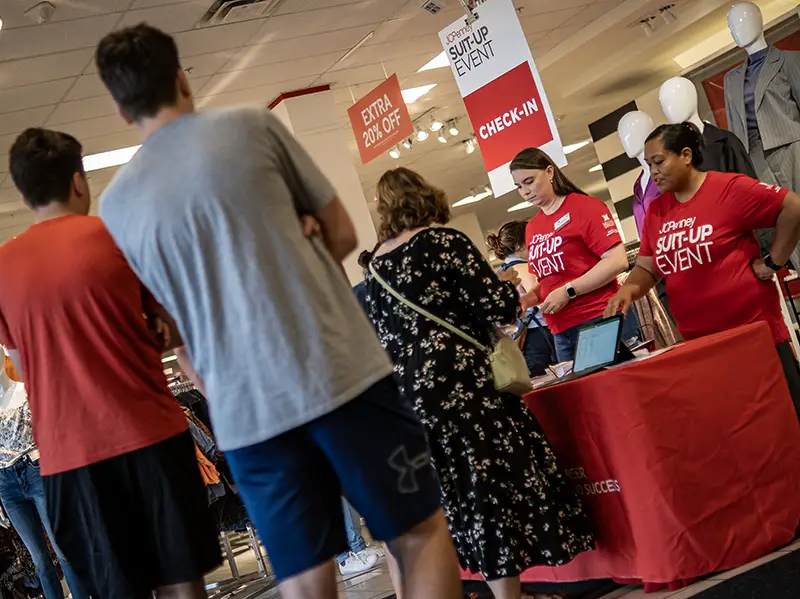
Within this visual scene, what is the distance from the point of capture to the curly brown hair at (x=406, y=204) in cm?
295

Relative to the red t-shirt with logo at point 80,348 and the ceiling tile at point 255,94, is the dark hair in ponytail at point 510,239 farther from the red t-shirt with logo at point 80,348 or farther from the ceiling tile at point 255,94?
the ceiling tile at point 255,94

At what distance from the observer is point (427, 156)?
12.5 m

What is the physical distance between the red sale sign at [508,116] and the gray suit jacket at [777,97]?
111 centimetres

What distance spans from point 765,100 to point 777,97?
0.22 feet

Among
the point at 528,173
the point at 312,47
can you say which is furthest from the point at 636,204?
the point at 312,47

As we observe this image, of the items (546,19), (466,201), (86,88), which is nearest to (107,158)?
(86,88)

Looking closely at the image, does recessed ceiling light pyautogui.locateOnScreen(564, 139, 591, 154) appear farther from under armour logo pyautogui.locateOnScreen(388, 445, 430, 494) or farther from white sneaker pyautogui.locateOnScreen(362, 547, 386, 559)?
under armour logo pyautogui.locateOnScreen(388, 445, 430, 494)

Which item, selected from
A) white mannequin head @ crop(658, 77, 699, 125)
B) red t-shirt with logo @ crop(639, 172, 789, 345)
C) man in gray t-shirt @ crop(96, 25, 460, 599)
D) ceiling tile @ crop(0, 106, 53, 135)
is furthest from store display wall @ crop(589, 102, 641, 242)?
man in gray t-shirt @ crop(96, 25, 460, 599)

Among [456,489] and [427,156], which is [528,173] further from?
[427,156]

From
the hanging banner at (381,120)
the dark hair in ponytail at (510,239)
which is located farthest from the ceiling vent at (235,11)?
the dark hair in ponytail at (510,239)

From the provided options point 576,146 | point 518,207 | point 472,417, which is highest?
point 576,146

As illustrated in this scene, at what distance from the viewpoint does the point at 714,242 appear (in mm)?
3025

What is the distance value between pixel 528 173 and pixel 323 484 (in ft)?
7.29

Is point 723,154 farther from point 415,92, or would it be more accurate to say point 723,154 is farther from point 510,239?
point 415,92
